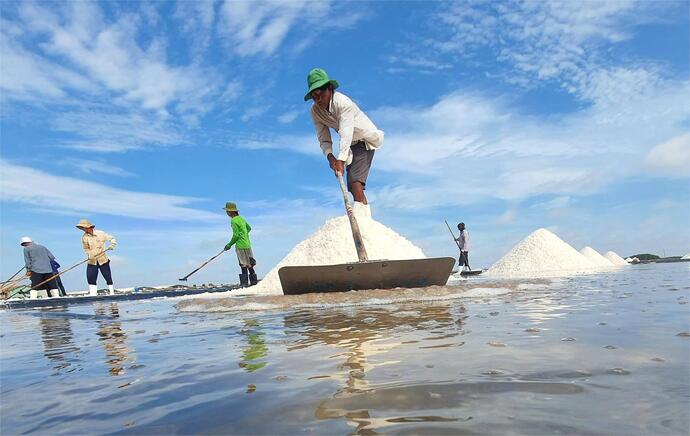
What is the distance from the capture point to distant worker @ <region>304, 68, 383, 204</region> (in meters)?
5.25

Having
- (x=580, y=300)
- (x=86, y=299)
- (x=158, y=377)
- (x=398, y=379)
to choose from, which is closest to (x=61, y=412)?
(x=158, y=377)

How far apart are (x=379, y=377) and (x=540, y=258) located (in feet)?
46.4

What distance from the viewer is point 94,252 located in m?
11.1

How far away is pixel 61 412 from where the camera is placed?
1.30m

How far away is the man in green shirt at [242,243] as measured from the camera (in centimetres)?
964

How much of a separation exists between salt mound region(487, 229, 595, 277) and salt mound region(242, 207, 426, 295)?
7.49 meters

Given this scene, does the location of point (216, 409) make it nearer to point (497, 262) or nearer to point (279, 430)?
point (279, 430)

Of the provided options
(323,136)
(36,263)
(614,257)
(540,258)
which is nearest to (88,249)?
(36,263)

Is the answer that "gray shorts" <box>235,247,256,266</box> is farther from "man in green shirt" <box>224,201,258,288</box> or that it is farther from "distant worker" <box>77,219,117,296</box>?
"distant worker" <box>77,219,117,296</box>

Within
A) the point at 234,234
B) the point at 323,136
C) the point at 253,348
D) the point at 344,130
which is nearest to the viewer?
the point at 253,348

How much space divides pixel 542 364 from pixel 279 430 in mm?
907

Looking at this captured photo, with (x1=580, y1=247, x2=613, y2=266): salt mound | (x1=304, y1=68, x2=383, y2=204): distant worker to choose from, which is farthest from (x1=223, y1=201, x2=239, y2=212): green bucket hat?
(x1=580, y1=247, x2=613, y2=266): salt mound

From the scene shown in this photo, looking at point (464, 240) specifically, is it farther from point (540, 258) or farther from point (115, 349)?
point (115, 349)

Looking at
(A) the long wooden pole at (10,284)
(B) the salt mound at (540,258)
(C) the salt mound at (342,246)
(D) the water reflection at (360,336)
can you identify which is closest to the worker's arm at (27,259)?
(A) the long wooden pole at (10,284)
